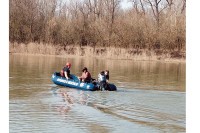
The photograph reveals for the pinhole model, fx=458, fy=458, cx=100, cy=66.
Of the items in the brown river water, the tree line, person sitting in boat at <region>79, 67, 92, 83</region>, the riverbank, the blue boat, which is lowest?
the brown river water

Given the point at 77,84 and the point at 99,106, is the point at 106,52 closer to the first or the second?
the point at 77,84

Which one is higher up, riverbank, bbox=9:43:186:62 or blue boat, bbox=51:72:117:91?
riverbank, bbox=9:43:186:62

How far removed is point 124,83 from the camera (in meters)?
17.6

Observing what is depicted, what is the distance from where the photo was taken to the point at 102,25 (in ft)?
117

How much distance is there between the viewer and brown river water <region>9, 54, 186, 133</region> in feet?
31.8

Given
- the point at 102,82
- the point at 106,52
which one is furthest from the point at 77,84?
the point at 106,52

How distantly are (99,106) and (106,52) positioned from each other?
18721 mm

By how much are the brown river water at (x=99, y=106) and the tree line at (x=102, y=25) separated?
28.7 ft

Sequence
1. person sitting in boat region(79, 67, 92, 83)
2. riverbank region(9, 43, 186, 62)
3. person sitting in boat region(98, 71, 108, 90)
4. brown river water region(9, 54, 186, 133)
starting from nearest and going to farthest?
brown river water region(9, 54, 186, 133), person sitting in boat region(98, 71, 108, 90), person sitting in boat region(79, 67, 92, 83), riverbank region(9, 43, 186, 62)

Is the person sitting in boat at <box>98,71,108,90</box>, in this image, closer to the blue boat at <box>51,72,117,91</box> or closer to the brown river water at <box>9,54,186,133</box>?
the blue boat at <box>51,72,117,91</box>

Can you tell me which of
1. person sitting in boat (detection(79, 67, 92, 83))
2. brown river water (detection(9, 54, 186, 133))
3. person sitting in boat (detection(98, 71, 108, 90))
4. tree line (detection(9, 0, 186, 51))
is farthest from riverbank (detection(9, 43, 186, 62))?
person sitting in boat (detection(98, 71, 108, 90))

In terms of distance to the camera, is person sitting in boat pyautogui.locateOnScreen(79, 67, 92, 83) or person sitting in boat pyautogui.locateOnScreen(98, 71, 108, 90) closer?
person sitting in boat pyautogui.locateOnScreen(98, 71, 108, 90)

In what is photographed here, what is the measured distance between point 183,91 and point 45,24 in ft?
66.1

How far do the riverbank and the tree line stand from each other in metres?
0.42
